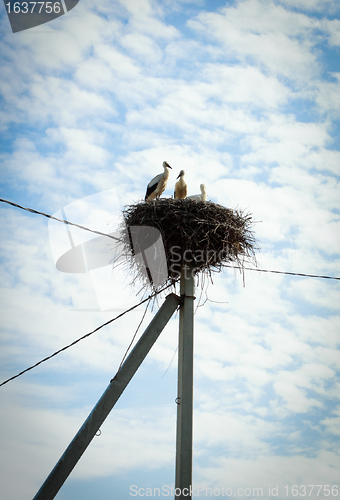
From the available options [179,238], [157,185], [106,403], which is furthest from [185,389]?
[157,185]

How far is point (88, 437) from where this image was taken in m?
3.91

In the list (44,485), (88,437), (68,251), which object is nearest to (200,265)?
(68,251)

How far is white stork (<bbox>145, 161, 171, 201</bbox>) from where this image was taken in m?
7.92

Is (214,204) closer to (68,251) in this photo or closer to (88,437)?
(68,251)

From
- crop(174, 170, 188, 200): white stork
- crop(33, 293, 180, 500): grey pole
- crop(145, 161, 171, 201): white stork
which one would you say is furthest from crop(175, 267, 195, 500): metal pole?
crop(145, 161, 171, 201): white stork

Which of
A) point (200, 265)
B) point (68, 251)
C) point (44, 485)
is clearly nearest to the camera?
point (44, 485)

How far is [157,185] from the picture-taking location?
7.95 metres

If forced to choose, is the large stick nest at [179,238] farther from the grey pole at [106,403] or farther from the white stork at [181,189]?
the white stork at [181,189]

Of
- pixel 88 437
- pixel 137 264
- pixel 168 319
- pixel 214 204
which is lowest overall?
pixel 88 437

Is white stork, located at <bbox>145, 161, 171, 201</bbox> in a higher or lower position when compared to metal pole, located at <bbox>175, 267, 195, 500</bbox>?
higher

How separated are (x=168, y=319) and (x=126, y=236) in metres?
1.51

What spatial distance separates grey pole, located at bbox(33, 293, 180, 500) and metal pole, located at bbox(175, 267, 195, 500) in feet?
0.53

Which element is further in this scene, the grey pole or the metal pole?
the metal pole

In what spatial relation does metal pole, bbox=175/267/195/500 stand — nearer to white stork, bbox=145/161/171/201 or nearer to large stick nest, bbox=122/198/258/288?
large stick nest, bbox=122/198/258/288
